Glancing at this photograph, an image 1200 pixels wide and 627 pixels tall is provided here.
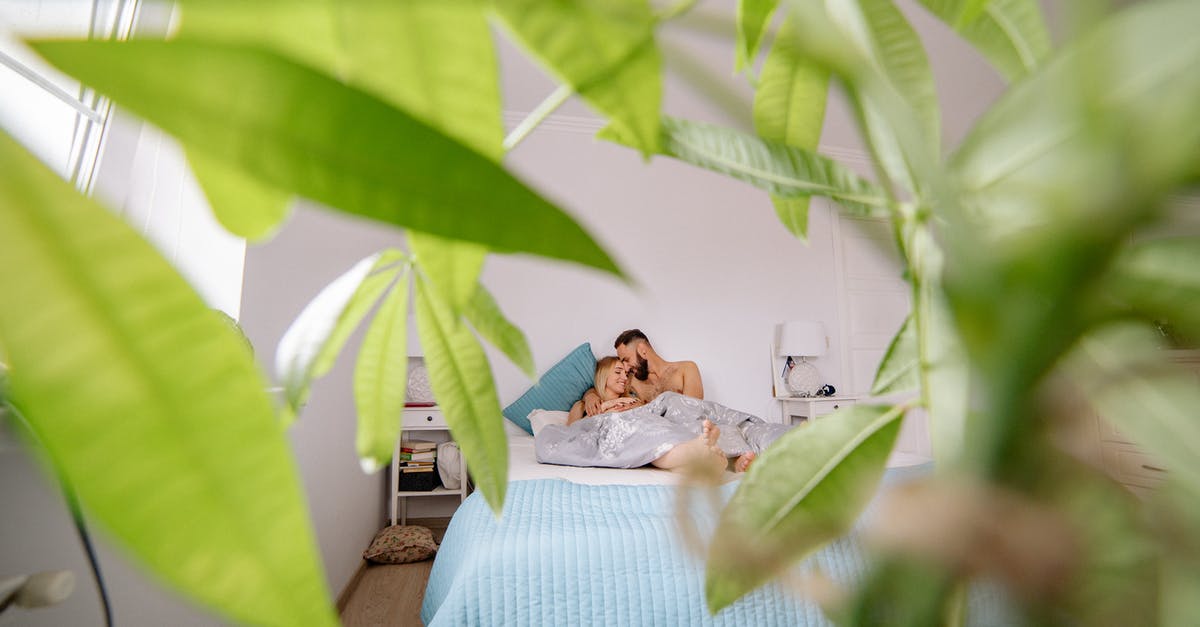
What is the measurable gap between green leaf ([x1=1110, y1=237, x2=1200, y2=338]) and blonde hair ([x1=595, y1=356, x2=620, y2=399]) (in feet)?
10.9

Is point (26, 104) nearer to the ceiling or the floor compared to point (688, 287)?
nearer to the ceiling

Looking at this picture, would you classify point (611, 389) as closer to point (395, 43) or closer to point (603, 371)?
point (603, 371)

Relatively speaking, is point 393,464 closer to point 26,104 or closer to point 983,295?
point 26,104

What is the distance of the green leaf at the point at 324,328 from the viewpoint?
26 centimetres

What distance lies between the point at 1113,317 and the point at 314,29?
0.16 m

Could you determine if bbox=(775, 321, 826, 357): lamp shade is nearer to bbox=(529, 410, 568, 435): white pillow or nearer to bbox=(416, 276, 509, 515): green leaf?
bbox=(529, 410, 568, 435): white pillow

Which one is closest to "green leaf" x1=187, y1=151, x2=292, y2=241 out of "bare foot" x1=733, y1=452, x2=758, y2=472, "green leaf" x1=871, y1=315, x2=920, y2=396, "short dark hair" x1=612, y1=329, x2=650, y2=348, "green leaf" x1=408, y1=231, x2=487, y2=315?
"green leaf" x1=408, y1=231, x2=487, y2=315

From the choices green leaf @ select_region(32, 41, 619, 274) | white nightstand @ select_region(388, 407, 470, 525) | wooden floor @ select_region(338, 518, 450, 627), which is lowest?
wooden floor @ select_region(338, 518, 450, 627)

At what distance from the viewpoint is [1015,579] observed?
0.30 feet

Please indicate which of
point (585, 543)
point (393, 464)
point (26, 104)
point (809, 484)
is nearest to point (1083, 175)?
point (809, 484)

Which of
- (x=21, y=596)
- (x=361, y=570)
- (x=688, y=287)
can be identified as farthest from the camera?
(x=688, y=287)

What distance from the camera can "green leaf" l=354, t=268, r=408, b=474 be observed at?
300 millimetres

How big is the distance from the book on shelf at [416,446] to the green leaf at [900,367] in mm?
3193

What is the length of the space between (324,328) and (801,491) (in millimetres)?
215
